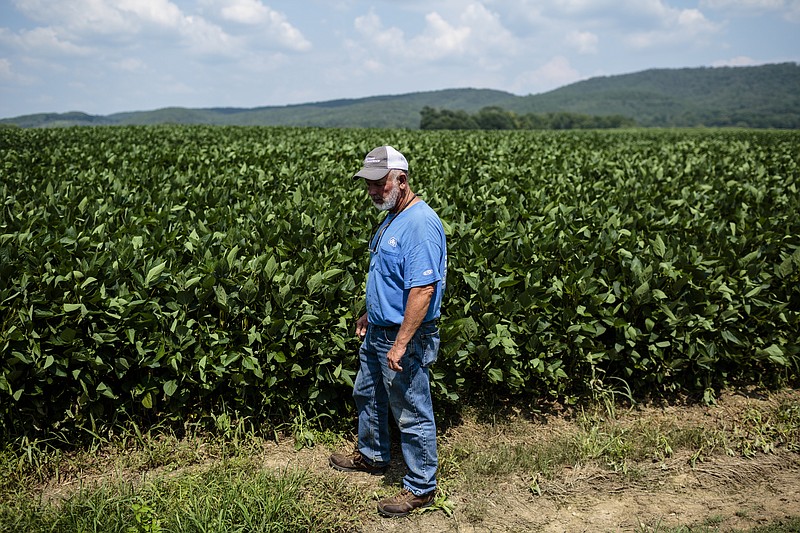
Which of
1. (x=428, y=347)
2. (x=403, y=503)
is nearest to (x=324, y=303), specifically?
(x=428, y=347)

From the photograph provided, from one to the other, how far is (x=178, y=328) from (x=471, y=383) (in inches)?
87.5

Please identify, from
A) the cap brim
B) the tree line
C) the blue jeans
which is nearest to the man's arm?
the blue jeans

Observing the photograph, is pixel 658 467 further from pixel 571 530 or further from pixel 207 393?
pixel 207 393

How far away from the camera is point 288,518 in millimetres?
3234

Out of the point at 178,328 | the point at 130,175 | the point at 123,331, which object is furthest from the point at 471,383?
the point at 130,175

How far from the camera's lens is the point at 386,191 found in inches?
127

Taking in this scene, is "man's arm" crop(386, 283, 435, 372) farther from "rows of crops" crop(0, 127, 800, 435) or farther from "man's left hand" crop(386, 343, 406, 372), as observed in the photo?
"rows of crops" crop(0, 127, 800, 435)

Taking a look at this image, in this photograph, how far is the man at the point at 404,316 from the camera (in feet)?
10.3

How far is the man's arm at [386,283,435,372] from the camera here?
10.2 ft

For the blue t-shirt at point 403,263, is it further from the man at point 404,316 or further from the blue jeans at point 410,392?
the blue jeans at point 410,392

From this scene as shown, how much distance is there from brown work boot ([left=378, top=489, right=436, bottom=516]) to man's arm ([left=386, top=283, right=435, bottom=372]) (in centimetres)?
88

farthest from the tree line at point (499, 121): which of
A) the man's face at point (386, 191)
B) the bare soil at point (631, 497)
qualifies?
the man's face at point (386, 191)

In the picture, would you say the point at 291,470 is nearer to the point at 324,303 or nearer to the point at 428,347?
the point at 324,303

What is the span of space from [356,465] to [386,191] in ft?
5.93
